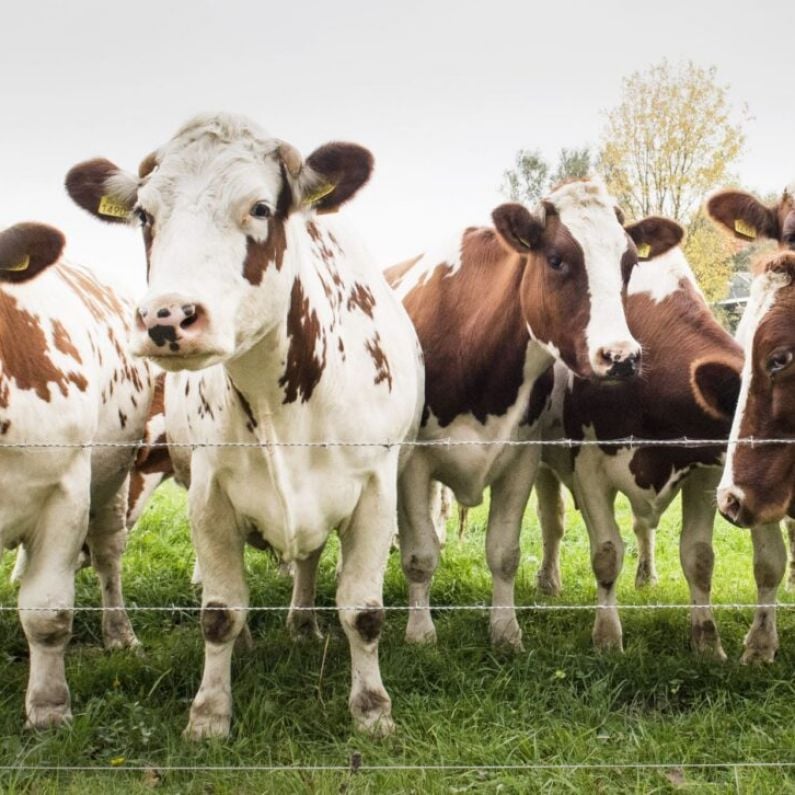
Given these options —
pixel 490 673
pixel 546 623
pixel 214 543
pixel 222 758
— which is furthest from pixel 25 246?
pixel 546 623

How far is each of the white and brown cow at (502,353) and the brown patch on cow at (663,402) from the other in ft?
1.16

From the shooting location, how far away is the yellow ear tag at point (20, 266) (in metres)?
4.12

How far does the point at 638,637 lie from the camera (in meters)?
5.37

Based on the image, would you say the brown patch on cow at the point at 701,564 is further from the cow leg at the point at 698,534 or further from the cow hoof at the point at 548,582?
the cow hoof at the point at 548,582

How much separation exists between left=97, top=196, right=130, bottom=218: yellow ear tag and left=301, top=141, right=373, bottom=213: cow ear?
0.76 meters

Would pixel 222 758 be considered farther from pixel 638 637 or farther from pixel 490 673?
pixel 638 637

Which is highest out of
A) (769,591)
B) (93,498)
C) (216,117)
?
(216,117)

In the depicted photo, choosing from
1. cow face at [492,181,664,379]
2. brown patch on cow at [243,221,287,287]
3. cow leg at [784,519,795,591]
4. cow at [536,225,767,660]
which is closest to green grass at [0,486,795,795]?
cow at [536,225,767,660]

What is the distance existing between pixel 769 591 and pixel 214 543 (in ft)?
9.43

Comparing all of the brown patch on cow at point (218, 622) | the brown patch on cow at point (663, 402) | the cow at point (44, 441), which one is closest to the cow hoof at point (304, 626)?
the brown patch on cow at point (218, 622)

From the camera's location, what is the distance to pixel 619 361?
14.8ft

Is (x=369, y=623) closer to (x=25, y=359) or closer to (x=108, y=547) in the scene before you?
(x=25, y=359)

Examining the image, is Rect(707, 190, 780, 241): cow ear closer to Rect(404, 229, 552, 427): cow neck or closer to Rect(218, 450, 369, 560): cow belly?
Rect(404, 229, 552, 427): cow neck

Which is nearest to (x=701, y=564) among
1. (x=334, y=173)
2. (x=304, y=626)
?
(x=304, y=626)
